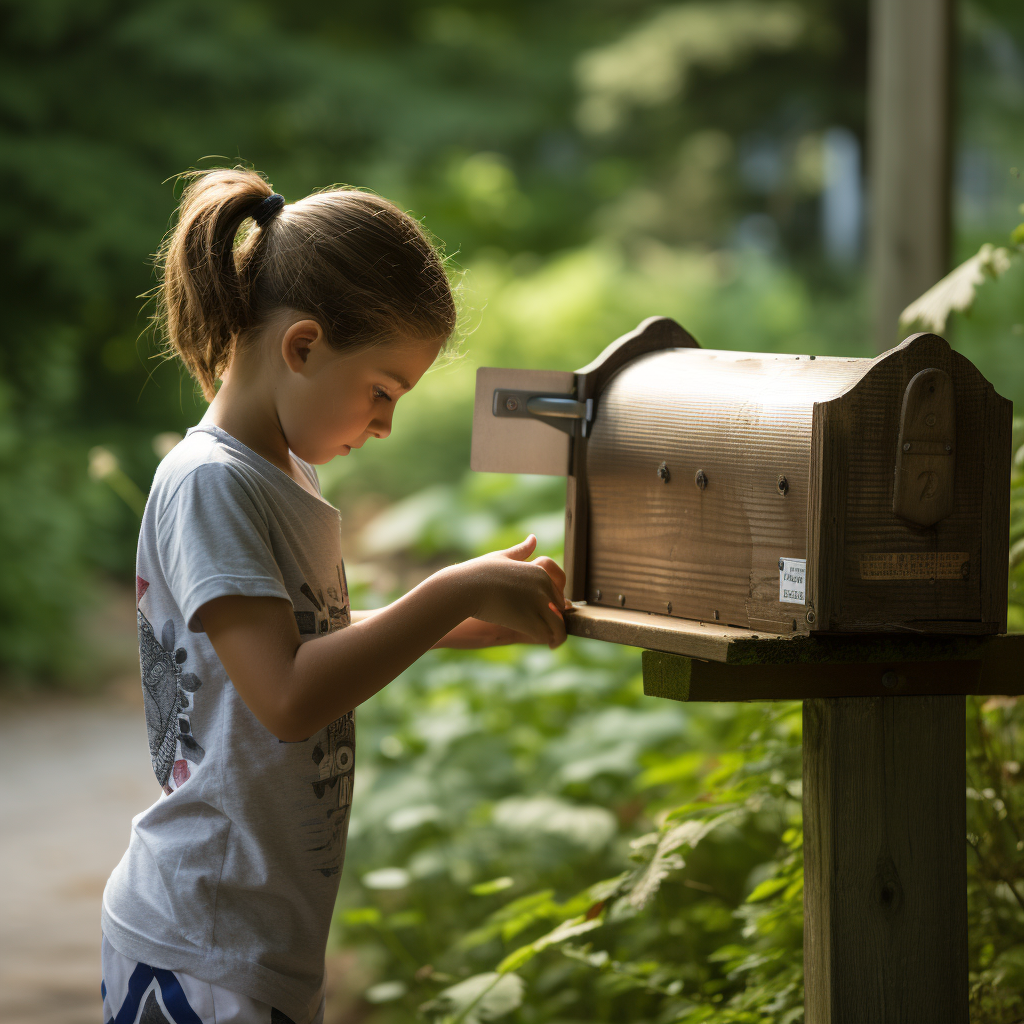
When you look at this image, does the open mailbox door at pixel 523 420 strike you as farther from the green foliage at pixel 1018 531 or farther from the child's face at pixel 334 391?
the green foliage at pixel 1018 531

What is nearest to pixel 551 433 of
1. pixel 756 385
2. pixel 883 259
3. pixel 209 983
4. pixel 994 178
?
pixel 756 385

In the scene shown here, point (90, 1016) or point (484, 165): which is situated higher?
point (484, 165)

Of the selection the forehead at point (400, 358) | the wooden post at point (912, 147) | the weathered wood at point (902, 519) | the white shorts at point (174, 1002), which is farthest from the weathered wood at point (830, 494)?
the wooden post at point (912, 147)

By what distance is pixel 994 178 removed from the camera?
9.38 metres

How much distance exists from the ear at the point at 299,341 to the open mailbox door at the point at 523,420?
Result: 0.26m

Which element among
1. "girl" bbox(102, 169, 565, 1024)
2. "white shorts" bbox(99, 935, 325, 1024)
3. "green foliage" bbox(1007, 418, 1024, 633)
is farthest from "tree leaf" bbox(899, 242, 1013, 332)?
"white shorts" bbox(99, 935, 325, 1024)

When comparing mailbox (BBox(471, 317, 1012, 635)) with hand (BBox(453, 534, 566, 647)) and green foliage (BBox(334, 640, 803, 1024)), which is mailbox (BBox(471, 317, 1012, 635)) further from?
green foliage (BBox(334, 640, 803, 1024))

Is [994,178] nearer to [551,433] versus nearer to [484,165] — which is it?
[484,165]

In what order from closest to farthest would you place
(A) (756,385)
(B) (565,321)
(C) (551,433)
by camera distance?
(A) (756,385) → (C) (551,433) → (B) (565,321)

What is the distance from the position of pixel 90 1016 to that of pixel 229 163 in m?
6.86

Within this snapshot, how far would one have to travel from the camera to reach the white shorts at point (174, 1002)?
4.09ft

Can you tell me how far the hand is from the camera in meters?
1.33

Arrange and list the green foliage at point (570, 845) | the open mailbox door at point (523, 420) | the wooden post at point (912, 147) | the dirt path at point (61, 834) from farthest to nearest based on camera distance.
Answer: the dirt path at point (61, 834) < the wooden post at point (912, 147) < the green foliage at point (570, 845) < the open mailbox door at point (523, 420)

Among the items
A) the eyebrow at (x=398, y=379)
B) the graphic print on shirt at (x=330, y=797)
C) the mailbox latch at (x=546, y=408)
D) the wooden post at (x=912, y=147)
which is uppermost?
the wooden post at (x=912, y=147)
